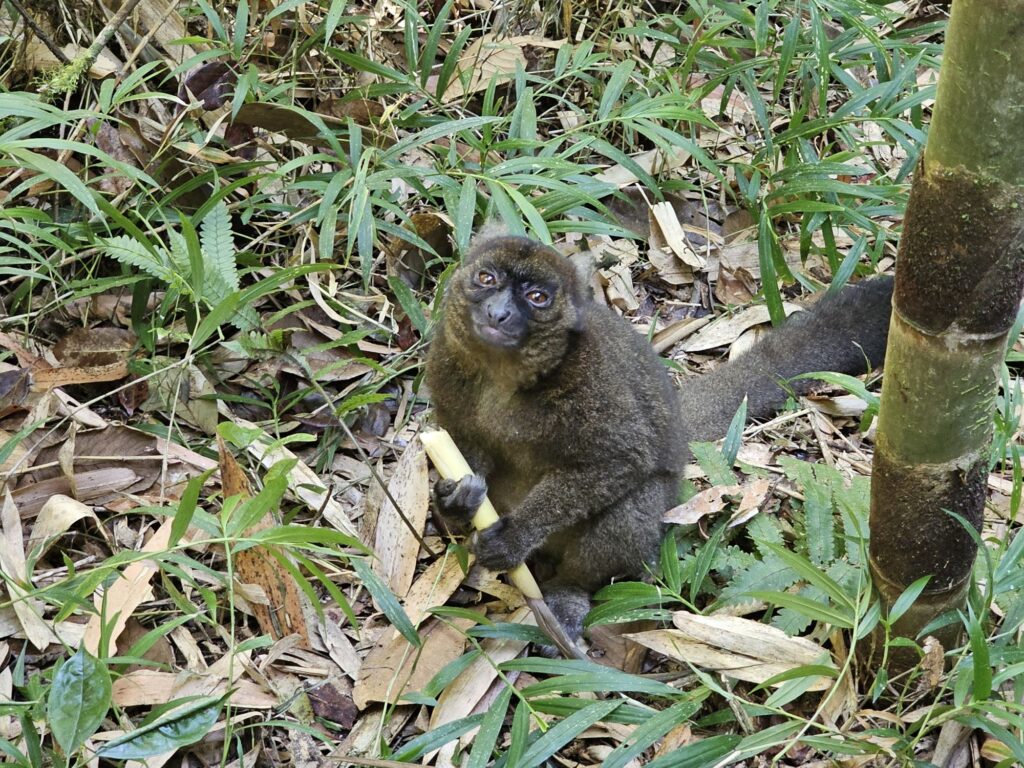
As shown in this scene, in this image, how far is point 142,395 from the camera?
502 centimetres

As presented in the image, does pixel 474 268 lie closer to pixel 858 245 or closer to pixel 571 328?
pixel 571 328

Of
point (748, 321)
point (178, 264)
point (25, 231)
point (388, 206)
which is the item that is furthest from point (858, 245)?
point (25, 231)

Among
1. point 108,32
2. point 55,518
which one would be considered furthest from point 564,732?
point 108,32

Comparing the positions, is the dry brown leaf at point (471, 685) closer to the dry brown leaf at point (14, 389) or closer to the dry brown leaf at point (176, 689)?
the dry brown leaf at point (176, 689)

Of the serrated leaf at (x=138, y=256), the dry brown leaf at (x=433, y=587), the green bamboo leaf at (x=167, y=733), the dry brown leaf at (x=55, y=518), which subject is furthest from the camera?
the serrated leaf at (x=138, y=256)

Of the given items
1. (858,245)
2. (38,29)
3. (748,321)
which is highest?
(38,29)

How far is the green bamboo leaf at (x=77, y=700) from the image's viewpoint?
123 inches

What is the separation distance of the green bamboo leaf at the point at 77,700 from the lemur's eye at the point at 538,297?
6.41ft

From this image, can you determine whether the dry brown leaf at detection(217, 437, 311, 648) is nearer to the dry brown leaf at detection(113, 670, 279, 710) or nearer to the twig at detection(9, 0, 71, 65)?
the dry brown leaf at detection(113, 670, 279, 710)

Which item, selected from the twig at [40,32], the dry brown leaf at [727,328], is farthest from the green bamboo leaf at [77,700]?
the dry brown leaf at [727,328]

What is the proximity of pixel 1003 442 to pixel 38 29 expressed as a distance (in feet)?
14.5

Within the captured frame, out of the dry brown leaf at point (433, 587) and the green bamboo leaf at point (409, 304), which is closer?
the dry brown leaf at point (433, 587)

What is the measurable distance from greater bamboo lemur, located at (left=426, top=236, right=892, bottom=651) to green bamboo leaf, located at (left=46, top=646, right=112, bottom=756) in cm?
149

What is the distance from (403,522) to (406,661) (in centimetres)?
68
